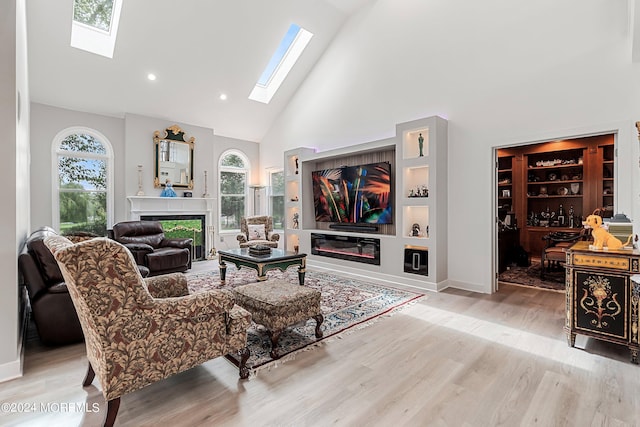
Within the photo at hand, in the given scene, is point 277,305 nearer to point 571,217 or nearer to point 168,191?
point 168,191

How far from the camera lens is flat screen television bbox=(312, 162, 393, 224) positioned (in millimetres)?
5590

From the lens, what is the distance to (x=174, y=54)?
5770mm

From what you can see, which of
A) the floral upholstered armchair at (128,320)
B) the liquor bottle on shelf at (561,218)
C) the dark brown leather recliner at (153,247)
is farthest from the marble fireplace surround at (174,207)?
the liquor bottle on shelf at (561,218)

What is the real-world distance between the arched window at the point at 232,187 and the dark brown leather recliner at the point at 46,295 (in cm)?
532

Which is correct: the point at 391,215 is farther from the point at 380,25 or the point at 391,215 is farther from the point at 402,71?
the point at 380,25

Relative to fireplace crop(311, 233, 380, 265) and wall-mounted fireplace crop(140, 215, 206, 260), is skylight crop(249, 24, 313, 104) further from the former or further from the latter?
fireplace crop(311, 233, 380, 265)

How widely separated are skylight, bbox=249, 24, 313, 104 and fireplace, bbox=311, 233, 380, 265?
12.2ft

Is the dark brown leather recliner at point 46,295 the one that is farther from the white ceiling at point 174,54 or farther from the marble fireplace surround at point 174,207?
the white ceiling at point 174,54

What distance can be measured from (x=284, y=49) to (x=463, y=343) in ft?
22.1

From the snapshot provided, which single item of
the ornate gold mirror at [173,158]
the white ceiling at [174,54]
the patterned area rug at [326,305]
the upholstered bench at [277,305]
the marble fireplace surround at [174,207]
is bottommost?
the patterned area rug at [326,305]

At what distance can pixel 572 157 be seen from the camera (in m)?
6.48

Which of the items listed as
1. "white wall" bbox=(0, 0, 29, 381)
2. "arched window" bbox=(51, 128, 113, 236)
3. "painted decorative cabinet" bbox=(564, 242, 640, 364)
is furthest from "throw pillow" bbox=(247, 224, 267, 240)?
"painted decorative cabinet" bbox=(564, 242, 640, 364)

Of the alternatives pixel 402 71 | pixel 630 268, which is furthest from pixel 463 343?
pixel 402 71

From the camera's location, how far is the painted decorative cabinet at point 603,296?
2.52 m
